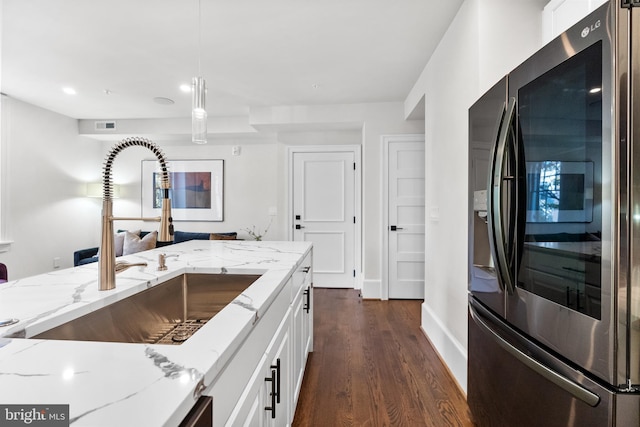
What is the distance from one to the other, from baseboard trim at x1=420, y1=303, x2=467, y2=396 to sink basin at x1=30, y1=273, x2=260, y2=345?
1505 mm

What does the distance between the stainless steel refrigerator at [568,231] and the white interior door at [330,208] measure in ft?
10.8

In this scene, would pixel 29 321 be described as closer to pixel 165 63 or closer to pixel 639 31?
pixel 639 31

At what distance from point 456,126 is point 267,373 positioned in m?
1.92

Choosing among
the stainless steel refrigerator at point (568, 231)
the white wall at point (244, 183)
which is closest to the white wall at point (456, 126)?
the stainless steel refrigerator at point (568, 231)

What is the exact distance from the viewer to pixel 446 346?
7.53 feet

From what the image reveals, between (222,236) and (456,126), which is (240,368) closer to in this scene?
(456,126)

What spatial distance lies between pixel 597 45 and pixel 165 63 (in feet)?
10.4

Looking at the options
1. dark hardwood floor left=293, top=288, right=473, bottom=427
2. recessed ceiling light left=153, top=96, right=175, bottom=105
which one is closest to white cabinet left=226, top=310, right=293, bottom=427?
dark hardwood floor left=293, top=288, right=473, bottom=427

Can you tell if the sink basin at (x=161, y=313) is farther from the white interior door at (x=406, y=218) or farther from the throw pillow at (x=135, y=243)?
the throw pillow at (x=135, y=243)

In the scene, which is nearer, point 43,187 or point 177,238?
point 43,187

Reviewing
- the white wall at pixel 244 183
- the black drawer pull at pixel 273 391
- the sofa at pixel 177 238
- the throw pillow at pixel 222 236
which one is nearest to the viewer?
the black drawer pull at pixel 273 391

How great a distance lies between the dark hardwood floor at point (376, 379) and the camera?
68.8 inches

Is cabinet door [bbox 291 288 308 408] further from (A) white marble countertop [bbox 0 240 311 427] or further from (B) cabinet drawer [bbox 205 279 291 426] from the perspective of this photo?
(A) white marble countertop [bbox 0 240 311 427]

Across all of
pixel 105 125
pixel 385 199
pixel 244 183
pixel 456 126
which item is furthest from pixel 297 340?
pixel 105 125
